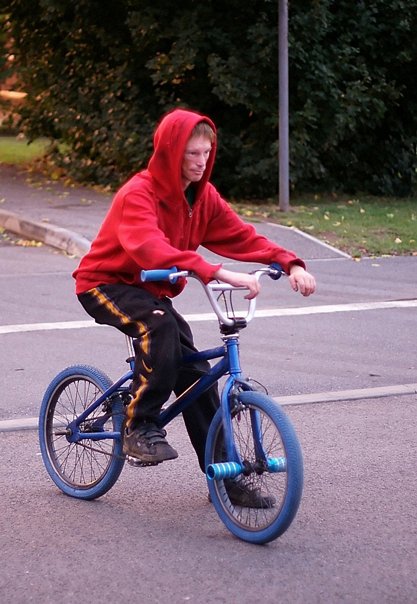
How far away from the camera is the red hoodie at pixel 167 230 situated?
4504mm

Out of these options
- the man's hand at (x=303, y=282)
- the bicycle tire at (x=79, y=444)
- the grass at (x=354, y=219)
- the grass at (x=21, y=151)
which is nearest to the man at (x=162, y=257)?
the man's hand at (x=303, y=282)

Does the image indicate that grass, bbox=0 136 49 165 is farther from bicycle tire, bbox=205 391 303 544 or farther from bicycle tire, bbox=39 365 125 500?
bicycle tire, bbox=205 391 303 544

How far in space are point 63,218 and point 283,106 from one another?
3.09 metres

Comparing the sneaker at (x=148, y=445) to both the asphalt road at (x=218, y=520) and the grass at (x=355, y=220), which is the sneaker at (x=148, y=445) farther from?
the grass at (x=355, y=220)

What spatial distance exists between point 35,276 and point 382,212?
596cm

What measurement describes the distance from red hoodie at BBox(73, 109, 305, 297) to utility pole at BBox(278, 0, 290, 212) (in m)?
10.5

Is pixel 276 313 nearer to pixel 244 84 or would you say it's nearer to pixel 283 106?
pixel 283 106

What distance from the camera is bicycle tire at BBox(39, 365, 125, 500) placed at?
16.9 ft

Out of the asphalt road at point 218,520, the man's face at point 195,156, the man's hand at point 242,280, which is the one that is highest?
the man's face at point 195,156

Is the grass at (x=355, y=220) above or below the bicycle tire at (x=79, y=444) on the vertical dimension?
below

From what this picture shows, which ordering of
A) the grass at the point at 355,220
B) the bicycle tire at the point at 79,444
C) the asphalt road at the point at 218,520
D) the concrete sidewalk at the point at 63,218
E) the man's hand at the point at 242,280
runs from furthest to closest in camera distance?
the grass at the point at 355,220 → the concrete sidewalk at the point at 63,218 → the bicycle tire at the point at 79,444 → the man's hand at the point at 242,280 → the asphalt road at the point at 218,520

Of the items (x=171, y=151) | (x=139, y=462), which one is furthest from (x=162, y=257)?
(x=139, y=462)

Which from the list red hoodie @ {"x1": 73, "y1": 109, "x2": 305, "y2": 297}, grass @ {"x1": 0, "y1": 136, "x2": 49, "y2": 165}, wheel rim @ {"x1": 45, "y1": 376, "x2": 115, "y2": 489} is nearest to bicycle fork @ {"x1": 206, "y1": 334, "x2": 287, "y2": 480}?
red hoodie @ {"x1": 73, "y1": 109, "x2": 305, "y2": 297}

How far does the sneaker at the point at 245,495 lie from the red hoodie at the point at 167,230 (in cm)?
78
